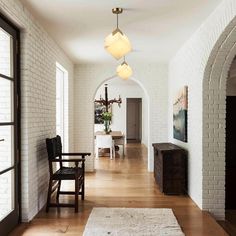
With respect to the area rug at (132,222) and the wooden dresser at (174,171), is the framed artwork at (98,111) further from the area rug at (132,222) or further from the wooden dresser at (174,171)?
the area rug at (132,222)

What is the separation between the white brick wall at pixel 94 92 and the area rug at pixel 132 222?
3.22 metres

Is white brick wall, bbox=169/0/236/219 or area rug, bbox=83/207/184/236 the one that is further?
white brick wall, bbox=169/0/236/219

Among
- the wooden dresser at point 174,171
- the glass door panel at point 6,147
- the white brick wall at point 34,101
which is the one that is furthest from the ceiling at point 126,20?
the wooden dresser at point 174,171

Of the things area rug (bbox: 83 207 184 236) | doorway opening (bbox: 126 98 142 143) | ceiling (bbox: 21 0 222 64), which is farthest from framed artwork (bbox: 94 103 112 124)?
area rug (bbox: 83 207 184 236)

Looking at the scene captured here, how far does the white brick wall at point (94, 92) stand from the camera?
7.38 meters

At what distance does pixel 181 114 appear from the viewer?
5582 millimetres

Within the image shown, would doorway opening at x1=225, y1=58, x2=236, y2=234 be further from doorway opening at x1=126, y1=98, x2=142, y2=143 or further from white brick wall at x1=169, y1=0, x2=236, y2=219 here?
doorway opening at x1=126, y1=98, x2=142, y2=143

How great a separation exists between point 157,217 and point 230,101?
2265mm

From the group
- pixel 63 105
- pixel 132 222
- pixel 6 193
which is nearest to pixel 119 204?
pixel 132 222

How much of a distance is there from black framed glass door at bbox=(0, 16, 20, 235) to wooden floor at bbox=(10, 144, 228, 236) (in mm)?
285

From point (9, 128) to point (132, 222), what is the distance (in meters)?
1.92

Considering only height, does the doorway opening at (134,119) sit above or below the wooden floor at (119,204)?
above

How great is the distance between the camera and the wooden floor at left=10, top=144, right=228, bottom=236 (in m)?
3.55

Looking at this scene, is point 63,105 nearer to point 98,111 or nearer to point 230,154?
point 230,154
